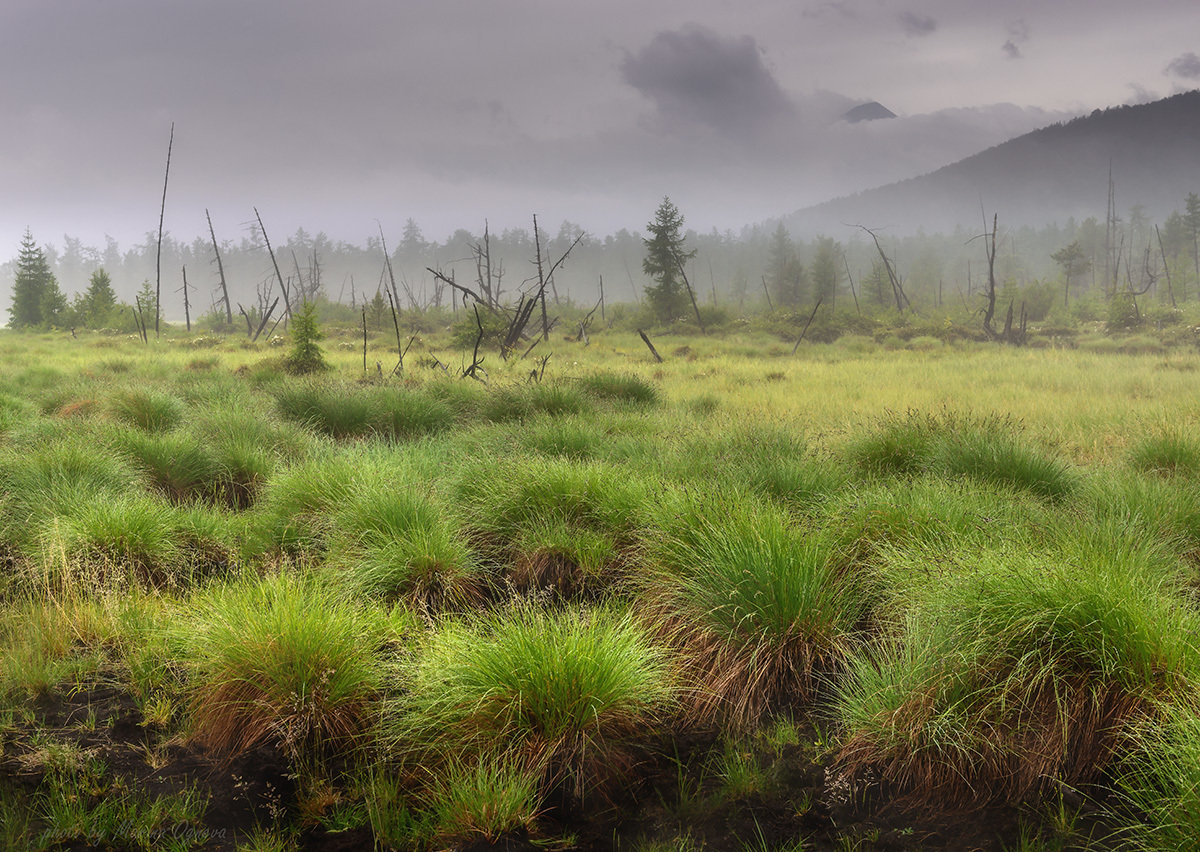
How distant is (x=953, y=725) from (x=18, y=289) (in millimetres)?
65126

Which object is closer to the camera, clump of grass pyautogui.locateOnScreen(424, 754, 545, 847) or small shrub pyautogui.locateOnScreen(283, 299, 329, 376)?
clump of grass pyautogui.locateOnScreen(424, 754, 545, 847)

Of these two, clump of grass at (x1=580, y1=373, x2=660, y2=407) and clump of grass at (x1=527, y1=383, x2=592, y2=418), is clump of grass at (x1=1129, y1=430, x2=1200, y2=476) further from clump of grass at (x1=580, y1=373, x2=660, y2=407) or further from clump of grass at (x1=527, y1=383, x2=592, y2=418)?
clump of grass at (x1=580, y1=373, x2=660, y2=407)

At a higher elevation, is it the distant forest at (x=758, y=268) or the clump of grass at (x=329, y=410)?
the distant forest at (x=758, y=268)

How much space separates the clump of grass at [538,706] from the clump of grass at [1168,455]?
271 inches

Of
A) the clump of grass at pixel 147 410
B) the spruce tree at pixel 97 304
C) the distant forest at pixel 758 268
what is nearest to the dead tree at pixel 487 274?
the distant forest at pixel 758 268

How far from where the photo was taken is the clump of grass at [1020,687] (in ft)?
10.2

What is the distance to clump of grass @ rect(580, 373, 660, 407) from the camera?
539 inches

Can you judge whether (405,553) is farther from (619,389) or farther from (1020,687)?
(619,389)

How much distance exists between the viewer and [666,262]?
49250mm

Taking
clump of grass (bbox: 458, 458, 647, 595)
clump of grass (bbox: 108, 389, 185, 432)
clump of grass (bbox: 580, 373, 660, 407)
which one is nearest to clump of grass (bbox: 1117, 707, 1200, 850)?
clump of grass (bbox: 458, 458, 647, 595)

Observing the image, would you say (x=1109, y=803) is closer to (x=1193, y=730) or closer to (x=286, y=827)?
(x=1193, y=730)

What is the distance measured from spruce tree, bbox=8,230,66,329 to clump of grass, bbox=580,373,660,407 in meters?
52.0

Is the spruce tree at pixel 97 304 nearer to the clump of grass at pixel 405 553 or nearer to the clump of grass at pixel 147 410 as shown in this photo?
the clump of grass at pixel 147 410

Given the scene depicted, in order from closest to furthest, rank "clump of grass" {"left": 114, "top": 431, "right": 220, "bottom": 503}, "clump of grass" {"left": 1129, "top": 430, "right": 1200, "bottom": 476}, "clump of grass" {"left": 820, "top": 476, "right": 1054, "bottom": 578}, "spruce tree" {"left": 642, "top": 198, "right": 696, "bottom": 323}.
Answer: "clump of grass" {"left": 820, "top": 476, "right": 1054, "bottom": 578}
"clump of grass" {"left": 1129, "top": 430, "right": 1200, "bottom": 476}
"clump of grass" {"left": 114, "top": 431, "right": 220, "bottom": 503}
"spruce tree" {"left": 642, "top": 198, "right": 696, "bottom": 323}
